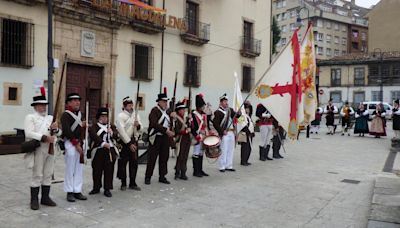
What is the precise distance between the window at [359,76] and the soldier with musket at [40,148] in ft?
157

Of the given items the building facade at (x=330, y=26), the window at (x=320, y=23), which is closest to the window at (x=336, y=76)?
the building facade at (x=330, y=26)

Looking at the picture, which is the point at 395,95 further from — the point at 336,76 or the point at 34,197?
the point at 34,197

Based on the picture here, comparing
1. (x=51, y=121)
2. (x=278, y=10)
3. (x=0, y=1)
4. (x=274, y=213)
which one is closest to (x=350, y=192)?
→ (x=274, y=213)

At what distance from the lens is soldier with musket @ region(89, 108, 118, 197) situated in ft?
23.2

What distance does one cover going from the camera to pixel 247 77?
2600cm

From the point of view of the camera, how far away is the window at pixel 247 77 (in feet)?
84.4

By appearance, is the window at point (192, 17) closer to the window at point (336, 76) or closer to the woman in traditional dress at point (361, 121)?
the woman in traditional dress at point (361, 121)

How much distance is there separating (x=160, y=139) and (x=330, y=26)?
6457 centimetres

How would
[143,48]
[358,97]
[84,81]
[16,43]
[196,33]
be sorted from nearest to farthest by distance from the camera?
[16,43] < [84,81] < [143,48] < [196,33] < [358,97]

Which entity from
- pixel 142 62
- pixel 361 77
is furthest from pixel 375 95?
pixel 142 62

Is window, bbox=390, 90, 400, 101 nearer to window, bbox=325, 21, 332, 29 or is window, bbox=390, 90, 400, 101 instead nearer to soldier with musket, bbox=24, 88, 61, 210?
window, bbox=325, 21, 332, 29

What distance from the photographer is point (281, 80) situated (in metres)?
8.59

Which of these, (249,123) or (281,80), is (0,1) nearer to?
(249,123)

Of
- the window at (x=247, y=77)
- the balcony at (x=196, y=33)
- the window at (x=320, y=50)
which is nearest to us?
the balcony at (x=196, y=33)
